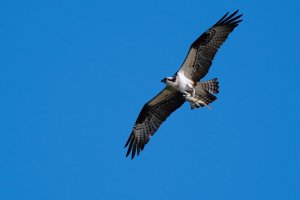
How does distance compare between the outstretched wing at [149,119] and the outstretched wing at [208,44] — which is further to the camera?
the outstretched wing at [149,119]

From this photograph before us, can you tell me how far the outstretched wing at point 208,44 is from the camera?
54.8 feet

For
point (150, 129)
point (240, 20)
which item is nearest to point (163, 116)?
point (150, 129)

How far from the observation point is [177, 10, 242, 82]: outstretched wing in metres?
16.7

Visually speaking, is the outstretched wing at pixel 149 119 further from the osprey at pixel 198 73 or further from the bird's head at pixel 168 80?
the bird's head at pixel 168 80

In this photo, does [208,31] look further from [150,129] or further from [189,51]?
[150,129]

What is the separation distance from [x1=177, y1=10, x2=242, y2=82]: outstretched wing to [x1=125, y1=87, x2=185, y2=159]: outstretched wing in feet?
4.07

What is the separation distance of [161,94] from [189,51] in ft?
4.91

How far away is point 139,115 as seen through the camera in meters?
18.1

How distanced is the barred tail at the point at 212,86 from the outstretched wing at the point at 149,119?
3.06 feet

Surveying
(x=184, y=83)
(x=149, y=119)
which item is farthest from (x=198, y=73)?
(x=149, y=119)

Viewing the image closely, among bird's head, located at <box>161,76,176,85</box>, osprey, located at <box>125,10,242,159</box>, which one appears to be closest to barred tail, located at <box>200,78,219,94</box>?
osprey, located at <box>125,10,242,159</box>

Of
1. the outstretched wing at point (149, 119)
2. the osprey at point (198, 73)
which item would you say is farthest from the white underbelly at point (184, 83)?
the outstretched wing at point (149, 119)

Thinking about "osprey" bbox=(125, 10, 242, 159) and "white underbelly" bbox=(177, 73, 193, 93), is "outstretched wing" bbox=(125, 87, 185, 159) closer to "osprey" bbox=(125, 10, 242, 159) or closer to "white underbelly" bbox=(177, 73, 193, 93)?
"osprey" bbox=(125, 10, 242, 159)

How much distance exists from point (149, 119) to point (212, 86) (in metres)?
2.09
